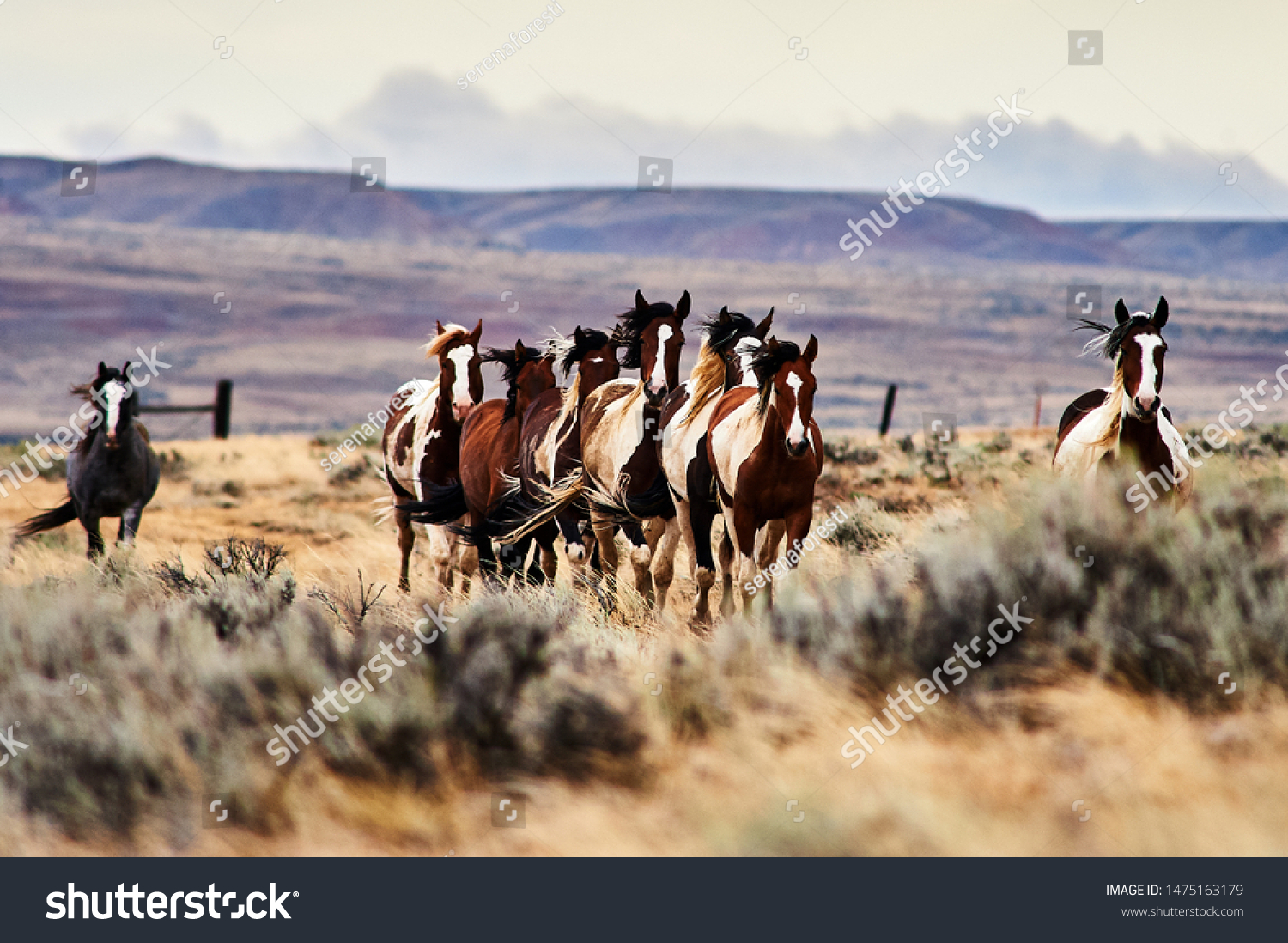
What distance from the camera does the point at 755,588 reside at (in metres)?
6.99

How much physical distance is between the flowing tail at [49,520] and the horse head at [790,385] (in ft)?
26.5

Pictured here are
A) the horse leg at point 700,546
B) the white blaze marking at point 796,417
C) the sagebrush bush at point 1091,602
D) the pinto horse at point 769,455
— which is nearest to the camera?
the sagebrush bush at point 1091,602

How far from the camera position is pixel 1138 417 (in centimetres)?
689

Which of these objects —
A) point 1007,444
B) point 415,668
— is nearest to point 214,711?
point 415,668

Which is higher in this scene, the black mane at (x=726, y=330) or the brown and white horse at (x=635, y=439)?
the black mane at (x=726, y=330)

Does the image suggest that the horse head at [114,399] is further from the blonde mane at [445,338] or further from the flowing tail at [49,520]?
the blonde mane at [445,338]

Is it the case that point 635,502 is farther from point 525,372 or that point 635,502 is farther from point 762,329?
point 525,372

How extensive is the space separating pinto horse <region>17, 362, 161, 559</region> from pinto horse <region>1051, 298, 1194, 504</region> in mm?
8563

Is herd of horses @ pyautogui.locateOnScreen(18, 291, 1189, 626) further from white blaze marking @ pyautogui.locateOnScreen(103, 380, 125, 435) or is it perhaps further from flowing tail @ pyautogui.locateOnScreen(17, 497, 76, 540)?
flowing tail @ pyautogui.locateOnScreen(17, 497, 76, 540)

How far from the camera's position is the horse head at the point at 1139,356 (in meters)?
6.75

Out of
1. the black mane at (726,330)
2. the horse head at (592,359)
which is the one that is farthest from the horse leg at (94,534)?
the black mane at (726,330)

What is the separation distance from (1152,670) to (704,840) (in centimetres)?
210

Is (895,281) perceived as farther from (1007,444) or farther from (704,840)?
(704,840)

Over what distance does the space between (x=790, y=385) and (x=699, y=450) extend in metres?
1.04
